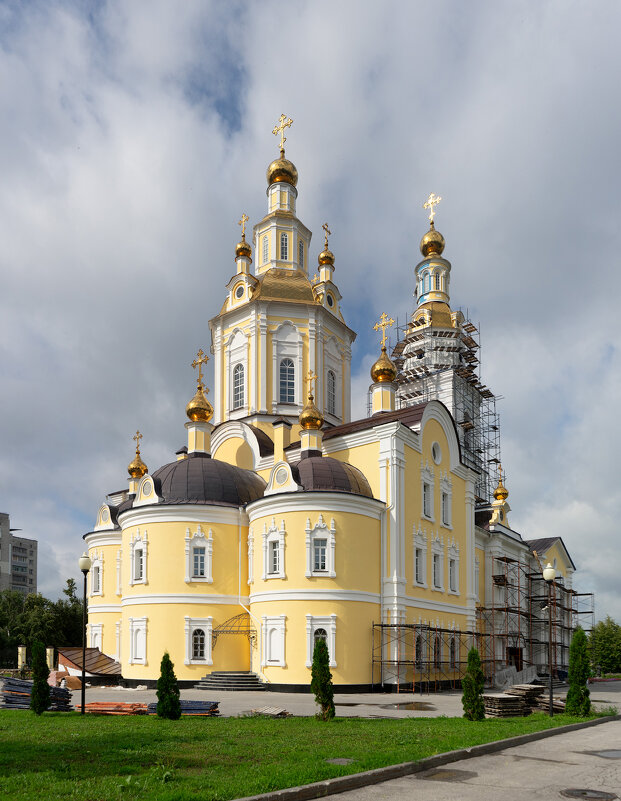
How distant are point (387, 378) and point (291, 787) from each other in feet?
78.8

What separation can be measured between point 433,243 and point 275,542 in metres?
30.2

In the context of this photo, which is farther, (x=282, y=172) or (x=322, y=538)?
(x=282, y=172)

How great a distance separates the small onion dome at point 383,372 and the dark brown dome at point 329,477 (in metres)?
5.44

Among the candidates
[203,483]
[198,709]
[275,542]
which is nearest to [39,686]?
[198,709]

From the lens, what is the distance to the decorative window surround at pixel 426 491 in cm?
2911

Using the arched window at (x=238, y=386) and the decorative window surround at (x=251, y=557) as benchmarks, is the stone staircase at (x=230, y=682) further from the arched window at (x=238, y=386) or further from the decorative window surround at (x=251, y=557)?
the arched window at (x=238, y=386)

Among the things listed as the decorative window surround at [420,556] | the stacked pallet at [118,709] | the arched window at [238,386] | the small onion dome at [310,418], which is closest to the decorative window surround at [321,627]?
the decorative window surround at [420,556]

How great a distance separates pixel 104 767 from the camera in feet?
30.2

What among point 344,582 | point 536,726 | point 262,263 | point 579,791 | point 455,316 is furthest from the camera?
point 455,316

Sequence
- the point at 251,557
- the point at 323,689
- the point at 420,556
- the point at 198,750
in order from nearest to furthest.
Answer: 1. the point at 198,750
2. the point at 323,689
3. the point at 251,557
4. the point at 420,556

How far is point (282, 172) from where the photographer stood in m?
38.3

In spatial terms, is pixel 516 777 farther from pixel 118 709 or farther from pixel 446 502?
pixel 446 502

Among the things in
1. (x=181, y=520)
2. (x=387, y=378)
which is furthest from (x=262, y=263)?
(x=181, y=520)

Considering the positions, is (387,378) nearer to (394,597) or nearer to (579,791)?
(394,597)
